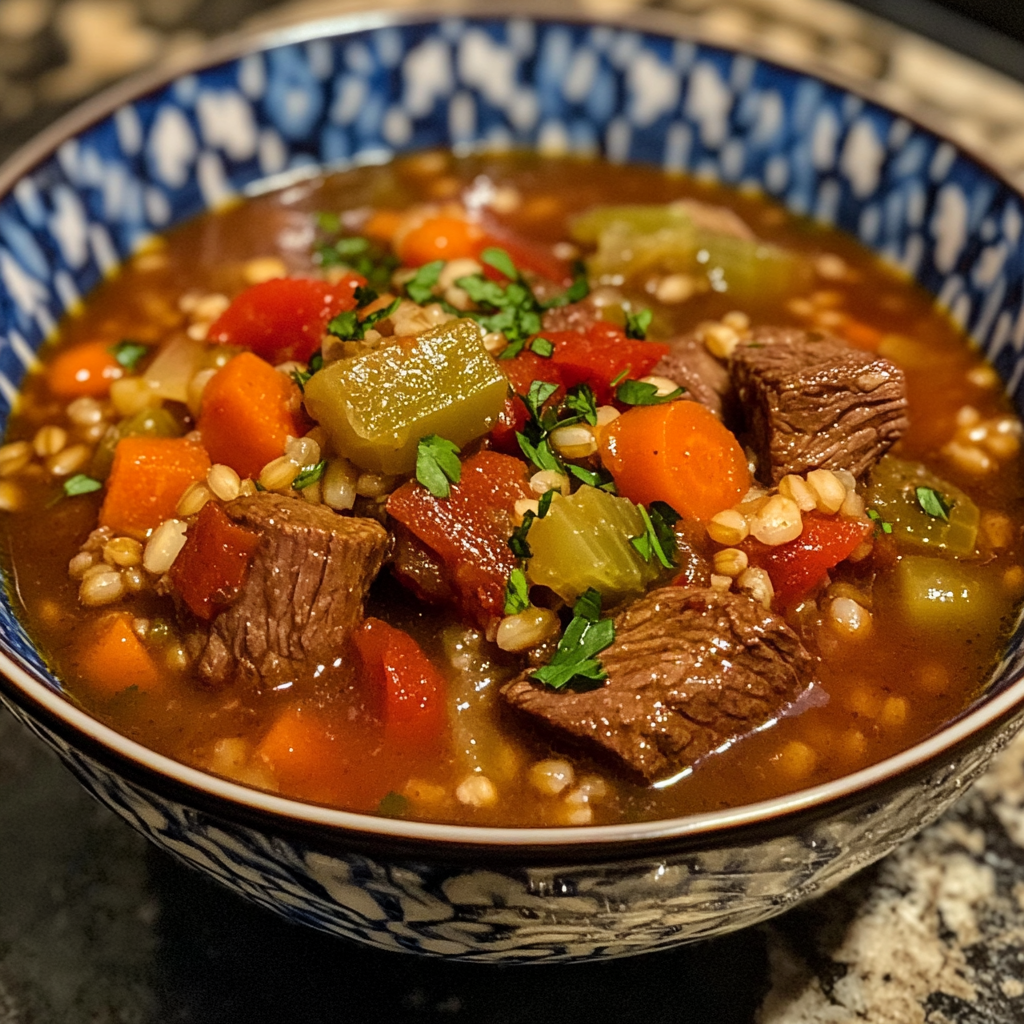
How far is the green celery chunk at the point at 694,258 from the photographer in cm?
386

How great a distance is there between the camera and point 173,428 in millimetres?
3258

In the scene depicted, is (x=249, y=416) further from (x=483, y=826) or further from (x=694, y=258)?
(x=694, y=258)

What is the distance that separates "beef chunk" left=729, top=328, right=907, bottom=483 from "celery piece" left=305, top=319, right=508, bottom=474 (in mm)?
708

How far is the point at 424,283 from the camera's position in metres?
3.41

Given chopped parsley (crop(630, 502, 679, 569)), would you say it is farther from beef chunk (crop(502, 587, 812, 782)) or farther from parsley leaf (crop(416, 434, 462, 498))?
parsley leaf (crop(416, 434, 462, 498))

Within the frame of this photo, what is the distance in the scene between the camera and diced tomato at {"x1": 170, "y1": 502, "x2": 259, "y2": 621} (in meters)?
2.66

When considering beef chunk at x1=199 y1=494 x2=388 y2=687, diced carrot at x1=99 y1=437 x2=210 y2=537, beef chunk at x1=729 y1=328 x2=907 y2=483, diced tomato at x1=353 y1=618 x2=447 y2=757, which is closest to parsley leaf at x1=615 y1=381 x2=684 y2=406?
beef chunk at x1=729 y1=328 x2=907 y2=483

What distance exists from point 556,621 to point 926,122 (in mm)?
2290

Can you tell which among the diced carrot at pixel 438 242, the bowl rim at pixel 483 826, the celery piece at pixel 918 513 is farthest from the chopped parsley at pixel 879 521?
the diced carrot at pixel 438 242

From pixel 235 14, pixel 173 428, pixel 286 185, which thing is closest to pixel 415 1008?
pixel 173 428

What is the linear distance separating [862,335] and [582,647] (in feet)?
5.61

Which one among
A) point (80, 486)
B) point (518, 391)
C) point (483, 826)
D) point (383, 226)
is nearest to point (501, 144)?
point (383, 226)

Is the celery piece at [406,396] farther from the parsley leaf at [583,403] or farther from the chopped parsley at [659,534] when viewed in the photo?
the chopped parsley at [659,534]

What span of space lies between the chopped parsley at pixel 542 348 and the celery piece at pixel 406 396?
213mm
